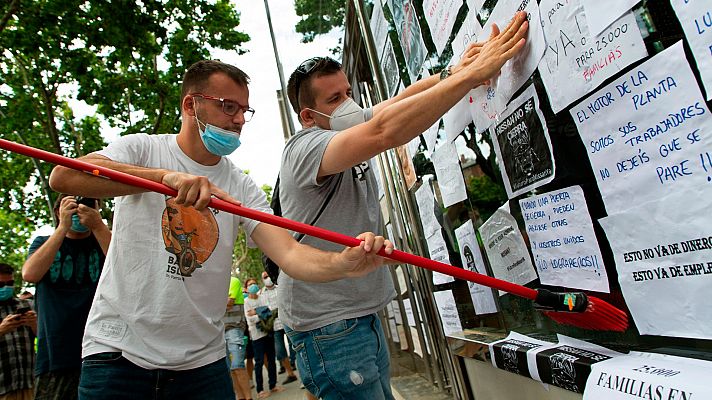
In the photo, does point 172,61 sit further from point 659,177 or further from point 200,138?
point 659,177

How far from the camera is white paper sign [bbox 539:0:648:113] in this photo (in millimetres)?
1151

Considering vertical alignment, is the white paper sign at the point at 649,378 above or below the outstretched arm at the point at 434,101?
below

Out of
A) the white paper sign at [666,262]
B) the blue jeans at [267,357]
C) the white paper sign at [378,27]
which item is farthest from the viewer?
the blue jeans at [267,357]

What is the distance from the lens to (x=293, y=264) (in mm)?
1891

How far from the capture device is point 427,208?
306 centimetres

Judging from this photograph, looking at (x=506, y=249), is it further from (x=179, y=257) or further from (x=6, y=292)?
(x=6, y=292)

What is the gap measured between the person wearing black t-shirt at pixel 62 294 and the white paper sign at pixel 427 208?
74.6 inches

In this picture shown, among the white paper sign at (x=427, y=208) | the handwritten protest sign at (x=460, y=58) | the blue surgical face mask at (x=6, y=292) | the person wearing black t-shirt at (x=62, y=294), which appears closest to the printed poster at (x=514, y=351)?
the handwritten protest sign at (x=460, y=58)

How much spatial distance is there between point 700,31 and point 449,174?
151 cm

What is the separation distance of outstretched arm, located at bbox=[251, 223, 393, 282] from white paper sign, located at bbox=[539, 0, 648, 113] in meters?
0.65

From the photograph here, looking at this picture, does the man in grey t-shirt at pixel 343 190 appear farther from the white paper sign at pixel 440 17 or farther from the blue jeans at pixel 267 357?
the blue jeans at pixel 267 357

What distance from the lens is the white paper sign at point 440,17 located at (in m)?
2.06

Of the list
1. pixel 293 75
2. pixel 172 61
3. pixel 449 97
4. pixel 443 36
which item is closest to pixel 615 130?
pixel 449 97

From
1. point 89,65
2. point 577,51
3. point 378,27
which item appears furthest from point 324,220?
point 89,65
